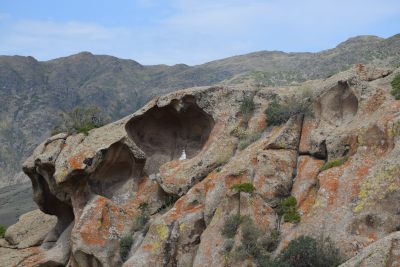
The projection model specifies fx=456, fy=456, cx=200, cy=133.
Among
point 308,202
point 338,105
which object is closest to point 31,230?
point 308,202

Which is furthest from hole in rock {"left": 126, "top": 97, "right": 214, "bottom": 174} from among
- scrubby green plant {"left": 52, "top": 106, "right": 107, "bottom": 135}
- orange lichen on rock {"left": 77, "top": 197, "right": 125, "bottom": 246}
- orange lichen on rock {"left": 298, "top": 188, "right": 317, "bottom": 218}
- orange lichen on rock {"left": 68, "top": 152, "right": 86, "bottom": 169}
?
orange lichen on rock {"left": 298, "top": 188, "right": 317, "bottom": 218}

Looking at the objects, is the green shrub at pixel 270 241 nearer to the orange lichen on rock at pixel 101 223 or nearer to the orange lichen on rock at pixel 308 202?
the orange lichen on rock at pixel 308 202

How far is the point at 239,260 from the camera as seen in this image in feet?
57.9

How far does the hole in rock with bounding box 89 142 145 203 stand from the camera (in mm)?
27906

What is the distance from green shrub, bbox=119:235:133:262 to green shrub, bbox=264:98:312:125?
1011cm

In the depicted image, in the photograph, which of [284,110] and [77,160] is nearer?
[284,110]

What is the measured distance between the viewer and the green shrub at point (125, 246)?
23188 mm

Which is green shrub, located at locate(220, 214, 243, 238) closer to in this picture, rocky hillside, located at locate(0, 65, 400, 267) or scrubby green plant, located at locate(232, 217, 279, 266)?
rocky hillside, located at locate(0, 65, 400, 267)

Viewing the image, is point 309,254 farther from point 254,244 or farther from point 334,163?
point 334,163

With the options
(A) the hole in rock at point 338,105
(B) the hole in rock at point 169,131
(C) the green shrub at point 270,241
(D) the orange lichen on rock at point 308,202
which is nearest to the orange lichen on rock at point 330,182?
(D) the orange lichen on rock at point 308,202

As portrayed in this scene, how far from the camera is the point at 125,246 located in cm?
2345

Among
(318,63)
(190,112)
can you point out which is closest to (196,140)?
(190,112)

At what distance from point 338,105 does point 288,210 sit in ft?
24.1

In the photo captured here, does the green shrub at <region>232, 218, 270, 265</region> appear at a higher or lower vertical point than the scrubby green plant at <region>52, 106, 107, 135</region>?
lower
